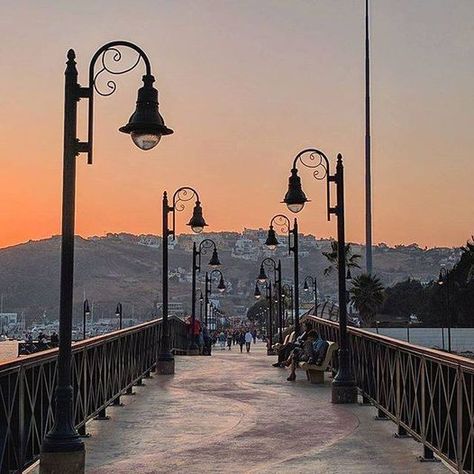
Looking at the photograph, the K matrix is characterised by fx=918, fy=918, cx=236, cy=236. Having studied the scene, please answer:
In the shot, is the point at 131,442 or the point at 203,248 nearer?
the point at 131,442

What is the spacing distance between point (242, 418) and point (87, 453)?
10.1ft

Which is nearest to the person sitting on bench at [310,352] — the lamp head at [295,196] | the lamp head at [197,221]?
the lamp head at [295,196]

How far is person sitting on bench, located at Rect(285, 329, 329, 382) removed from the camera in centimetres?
1806

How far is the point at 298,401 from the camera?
48.0ft

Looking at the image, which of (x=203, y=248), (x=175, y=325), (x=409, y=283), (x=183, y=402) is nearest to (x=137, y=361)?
(x=183, y=402)

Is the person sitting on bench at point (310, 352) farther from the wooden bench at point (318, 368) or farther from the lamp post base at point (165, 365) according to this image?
the lamp post base at point (165, 365)

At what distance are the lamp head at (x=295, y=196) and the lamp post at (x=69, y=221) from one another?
274 inches

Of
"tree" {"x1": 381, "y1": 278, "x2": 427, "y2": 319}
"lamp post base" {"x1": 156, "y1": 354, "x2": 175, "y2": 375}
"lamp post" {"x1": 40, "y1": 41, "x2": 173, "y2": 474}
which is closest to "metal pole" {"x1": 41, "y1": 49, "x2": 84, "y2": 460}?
"lamp post" {"x1": 40, "y1": 41, "x2": 173, "y2": 474}

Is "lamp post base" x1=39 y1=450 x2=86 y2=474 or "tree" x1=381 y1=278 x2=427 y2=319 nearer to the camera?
"lamp post base" x1=39 y1=450 x2=86 y2=474

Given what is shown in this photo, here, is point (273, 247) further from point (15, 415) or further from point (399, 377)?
point (15, 415)

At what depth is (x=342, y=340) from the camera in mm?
14648

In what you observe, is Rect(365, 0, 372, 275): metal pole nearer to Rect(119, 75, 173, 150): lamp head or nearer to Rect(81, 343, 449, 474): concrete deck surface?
Rect(81, 343, 449, 474): concrete deck surface

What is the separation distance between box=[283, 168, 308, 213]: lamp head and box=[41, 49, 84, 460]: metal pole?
295 inches

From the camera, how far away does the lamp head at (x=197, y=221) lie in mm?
22984
